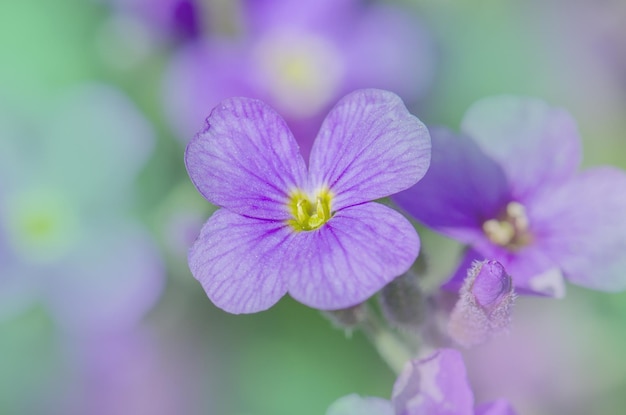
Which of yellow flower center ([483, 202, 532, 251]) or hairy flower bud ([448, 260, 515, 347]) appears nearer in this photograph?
hairy flower bud ([448, 260, 515, 347])

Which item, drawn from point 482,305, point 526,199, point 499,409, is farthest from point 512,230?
point 499,409

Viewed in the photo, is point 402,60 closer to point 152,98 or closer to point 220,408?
point 152,98

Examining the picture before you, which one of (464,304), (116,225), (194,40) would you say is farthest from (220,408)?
(464,304)

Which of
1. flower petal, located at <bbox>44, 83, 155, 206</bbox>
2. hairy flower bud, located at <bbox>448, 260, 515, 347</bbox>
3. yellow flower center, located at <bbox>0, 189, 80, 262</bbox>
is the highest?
hairy flower bud, located at <bbox>448, 260, 515, 347</bbox>

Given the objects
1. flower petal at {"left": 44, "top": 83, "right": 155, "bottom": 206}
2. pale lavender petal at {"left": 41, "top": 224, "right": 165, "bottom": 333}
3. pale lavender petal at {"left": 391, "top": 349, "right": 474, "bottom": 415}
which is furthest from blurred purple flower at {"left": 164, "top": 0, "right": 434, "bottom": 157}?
pale lavender petal at {"left": 391, "top": 349, "right": 474, "bottom": 415}

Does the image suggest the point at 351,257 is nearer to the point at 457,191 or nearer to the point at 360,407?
the point at 360,407

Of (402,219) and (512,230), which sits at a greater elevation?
(402,219)

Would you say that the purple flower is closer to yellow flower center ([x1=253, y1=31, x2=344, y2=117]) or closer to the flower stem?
the flower stem
